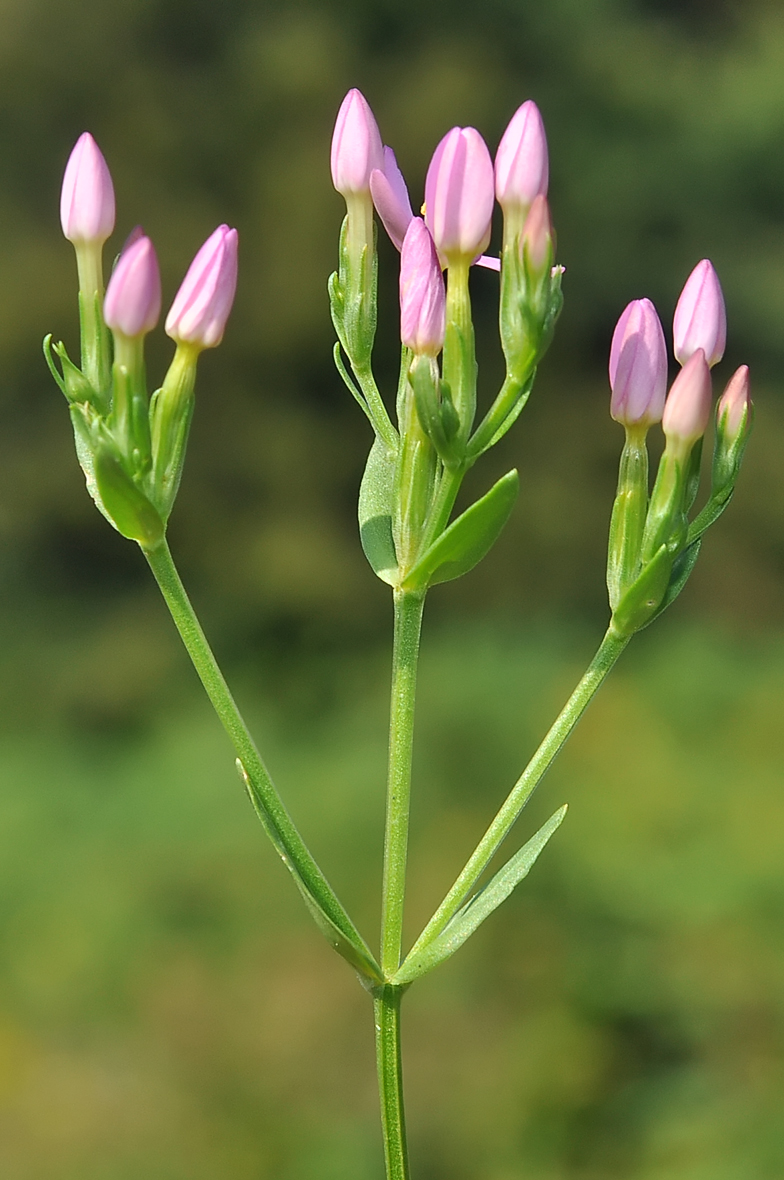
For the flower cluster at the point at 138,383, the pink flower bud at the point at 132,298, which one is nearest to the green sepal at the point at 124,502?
the flower cluster at the point at 138,383

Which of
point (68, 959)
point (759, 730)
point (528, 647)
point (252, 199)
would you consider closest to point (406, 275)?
point (68, 959)

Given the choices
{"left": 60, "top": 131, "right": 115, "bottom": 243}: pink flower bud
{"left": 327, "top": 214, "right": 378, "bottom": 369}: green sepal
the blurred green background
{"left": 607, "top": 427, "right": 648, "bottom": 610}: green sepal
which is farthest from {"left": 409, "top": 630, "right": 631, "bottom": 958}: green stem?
the blurred green background

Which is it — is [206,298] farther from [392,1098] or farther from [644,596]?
[392,1098]

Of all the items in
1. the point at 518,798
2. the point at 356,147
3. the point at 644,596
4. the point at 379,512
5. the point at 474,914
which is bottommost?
the point at 474,914

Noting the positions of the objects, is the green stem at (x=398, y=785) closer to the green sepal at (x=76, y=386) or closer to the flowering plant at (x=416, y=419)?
the flowering plant at (x=416, y=419)

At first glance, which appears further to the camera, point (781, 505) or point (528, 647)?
point (781, 505)

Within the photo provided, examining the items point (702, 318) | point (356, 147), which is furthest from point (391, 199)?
point (702, 318)

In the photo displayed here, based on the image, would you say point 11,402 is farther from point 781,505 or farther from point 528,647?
point 781,505
